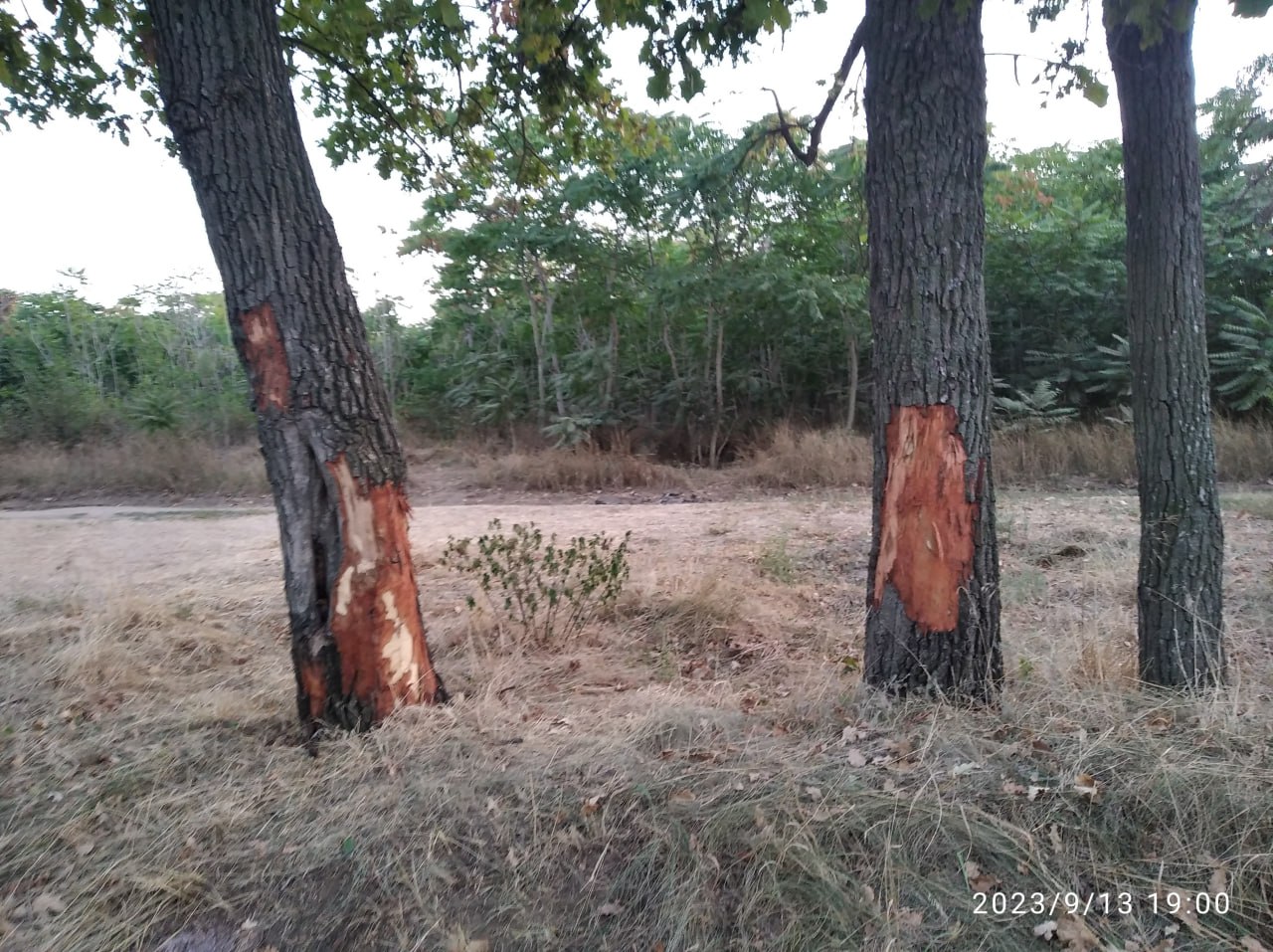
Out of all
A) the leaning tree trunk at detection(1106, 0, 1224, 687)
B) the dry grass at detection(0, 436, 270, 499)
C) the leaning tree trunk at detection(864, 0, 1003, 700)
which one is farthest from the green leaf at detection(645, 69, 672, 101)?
the dry grass at detection(0, 436, 270, 499)

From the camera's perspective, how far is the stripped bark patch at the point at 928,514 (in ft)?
11.4

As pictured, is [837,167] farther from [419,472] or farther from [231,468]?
[231,468]

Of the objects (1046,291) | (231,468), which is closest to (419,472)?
(231,468)

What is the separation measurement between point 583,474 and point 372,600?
9.37 meters

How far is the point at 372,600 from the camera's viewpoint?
3684mm

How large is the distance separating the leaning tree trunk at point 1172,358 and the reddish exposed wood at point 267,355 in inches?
141

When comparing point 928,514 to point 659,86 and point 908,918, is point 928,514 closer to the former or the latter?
point 908,918

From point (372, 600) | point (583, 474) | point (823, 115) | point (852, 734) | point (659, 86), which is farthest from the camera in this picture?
point (583, 474)

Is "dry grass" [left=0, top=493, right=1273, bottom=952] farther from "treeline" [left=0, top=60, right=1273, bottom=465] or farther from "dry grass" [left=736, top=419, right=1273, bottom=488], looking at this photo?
"treeline" [left=0, top=60, right=1273, bottom=465]

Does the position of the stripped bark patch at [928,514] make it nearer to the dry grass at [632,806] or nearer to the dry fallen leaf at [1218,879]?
the dry grass at [632,806]

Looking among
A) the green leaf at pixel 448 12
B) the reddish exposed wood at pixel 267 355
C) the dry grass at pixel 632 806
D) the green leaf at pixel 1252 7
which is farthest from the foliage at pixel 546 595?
the green leaf at pixel 1252 7

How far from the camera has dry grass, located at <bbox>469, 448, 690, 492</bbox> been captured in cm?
1294

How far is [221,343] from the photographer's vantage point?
65.4 feet

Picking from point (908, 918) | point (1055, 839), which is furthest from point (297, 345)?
point (1055, 839)
